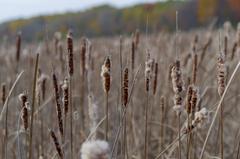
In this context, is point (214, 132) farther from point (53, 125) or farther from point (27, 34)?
point (27, 34)

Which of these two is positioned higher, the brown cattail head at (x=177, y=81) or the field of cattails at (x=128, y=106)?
the brown cattail head at (x=177, y=81)

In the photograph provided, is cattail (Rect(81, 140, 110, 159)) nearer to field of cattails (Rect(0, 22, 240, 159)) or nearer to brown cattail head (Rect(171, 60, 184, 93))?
field of cattails (Rect(0, 22, 240, 159))

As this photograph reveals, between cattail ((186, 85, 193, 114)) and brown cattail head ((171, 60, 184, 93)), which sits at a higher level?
brown cattail head ((171, 60, 184, 93))

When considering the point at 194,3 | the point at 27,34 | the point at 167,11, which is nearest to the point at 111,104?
the point at 27,34

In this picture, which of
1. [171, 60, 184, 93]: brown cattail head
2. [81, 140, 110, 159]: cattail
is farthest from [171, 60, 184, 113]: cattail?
[81, 140, 110, 159]: cattail

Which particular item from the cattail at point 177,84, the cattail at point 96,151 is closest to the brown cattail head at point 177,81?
the cattail at point 177,84

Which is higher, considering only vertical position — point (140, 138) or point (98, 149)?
point (98, 149)

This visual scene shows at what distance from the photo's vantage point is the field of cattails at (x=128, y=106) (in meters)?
1.26

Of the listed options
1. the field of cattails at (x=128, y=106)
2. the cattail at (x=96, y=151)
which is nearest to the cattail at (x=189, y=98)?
the field of cattails at (x=128, y=106)

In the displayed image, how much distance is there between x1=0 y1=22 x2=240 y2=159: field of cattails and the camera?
1263 mm

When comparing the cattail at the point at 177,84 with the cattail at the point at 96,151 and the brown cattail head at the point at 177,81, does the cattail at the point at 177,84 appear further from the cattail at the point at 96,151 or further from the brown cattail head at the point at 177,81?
the cattail at the point at 96,151

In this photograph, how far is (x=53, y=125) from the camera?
8.99 feet

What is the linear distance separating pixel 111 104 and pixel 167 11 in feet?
83.9

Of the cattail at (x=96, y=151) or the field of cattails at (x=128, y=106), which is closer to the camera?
the cattail at (x=96, y=151)
